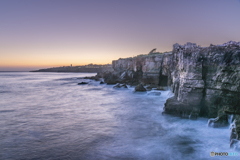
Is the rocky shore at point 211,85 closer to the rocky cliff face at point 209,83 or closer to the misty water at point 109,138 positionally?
the rocky cliff face at point 209,83

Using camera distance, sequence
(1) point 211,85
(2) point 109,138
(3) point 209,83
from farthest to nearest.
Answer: (3) point 209,83 < (1) point 211,85 < (2) point 109,138

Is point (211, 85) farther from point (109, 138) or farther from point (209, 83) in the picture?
point (109, 138)

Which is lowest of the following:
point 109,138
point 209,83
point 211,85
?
point 109,138

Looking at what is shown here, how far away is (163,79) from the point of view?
29.5 m

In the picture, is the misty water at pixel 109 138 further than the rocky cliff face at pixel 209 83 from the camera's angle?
No

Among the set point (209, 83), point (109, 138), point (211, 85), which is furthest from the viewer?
point (209, 83)

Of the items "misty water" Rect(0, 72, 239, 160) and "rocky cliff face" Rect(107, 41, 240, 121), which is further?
"rocky cliff face" Rect(107, 41, 240, 121)

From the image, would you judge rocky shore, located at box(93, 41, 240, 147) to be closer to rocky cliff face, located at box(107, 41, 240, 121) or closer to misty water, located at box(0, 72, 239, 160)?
rocky cliff face, located at box(107, 41, 240, 121)

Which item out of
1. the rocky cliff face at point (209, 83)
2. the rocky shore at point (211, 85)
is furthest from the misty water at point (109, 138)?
the rocky cliff face at point (209, 83)

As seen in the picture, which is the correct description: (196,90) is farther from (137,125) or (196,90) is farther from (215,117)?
(137,125)

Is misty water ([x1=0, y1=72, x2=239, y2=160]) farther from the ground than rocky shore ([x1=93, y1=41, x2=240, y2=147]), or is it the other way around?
rocky shore ([x1=93, y1=41, x2=240, y2=147])

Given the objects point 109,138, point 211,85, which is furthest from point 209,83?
point 109,138

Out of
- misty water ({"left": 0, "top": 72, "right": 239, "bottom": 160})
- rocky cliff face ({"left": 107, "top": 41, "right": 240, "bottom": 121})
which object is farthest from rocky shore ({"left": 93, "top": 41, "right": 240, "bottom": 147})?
misty water ({"left": 0, "top": 72, "right": 239, "bottom": 160})

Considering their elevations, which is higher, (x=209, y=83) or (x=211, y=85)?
(x=209, y=83)
